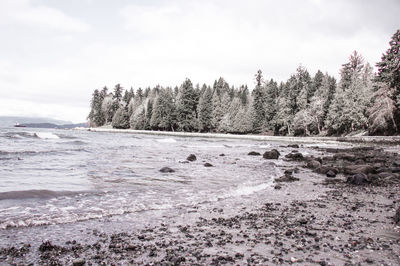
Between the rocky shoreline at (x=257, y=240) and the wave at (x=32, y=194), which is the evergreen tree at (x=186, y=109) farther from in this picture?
the rocky shoreline at (x=257, y=240)

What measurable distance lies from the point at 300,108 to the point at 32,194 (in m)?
69.9

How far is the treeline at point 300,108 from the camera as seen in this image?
44.2 meters

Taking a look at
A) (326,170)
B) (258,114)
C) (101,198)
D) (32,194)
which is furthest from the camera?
(258,114)

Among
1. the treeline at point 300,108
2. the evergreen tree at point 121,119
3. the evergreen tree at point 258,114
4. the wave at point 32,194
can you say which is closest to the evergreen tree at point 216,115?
the treeline at point 300,108

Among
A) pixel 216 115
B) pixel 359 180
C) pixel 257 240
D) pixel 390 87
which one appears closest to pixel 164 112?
pixel 216 115

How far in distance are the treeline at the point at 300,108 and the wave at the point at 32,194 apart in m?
47.5

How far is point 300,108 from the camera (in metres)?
70.3

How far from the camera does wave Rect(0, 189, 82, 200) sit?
26.3 ft

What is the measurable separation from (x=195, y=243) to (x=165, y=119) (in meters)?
87.1

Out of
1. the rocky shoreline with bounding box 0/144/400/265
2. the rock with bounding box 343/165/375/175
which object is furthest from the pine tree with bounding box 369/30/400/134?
the rocky shoreline with bounding box 0/144/400/265

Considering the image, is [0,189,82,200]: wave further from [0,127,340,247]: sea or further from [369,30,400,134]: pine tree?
[369,30,400,134]: pine tree

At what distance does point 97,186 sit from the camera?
1016cm

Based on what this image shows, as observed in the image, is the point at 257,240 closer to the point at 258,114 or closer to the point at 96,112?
the point at 258,114

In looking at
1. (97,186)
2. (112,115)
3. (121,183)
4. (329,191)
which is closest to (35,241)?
(97,186)
